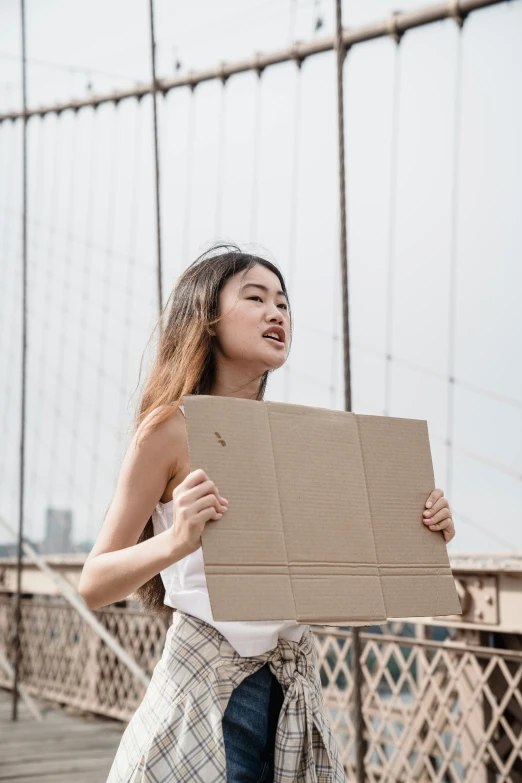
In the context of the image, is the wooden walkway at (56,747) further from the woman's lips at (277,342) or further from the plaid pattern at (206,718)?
the woman's lips at (277,342)

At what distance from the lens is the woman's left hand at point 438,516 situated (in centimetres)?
99

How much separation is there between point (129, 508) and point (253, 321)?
0.29 meters

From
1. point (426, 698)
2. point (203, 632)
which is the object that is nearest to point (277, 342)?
point (203, 632)

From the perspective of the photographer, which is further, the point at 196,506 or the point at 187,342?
the point at 187,342

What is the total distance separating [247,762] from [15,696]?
119 inches

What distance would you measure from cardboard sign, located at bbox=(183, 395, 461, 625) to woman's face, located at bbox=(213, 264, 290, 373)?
0.14 meters

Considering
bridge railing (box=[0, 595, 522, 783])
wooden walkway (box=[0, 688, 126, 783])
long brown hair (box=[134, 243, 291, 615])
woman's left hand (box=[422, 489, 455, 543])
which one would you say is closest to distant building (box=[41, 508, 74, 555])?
wooden walkway (box=[0, 688, 126, 783])

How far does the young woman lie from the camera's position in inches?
36.2

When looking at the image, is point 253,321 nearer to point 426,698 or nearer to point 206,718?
point 206,718

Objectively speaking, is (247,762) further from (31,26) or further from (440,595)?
(31,26)

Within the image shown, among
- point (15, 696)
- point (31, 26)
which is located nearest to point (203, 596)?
point (15, 696)

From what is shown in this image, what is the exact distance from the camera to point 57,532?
620cm

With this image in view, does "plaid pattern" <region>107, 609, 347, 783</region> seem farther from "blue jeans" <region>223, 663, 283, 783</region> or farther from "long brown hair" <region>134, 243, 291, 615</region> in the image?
"long brown hair" <region>134, 243, 291, 615</region>

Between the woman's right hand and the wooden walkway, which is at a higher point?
the woman's right hand
